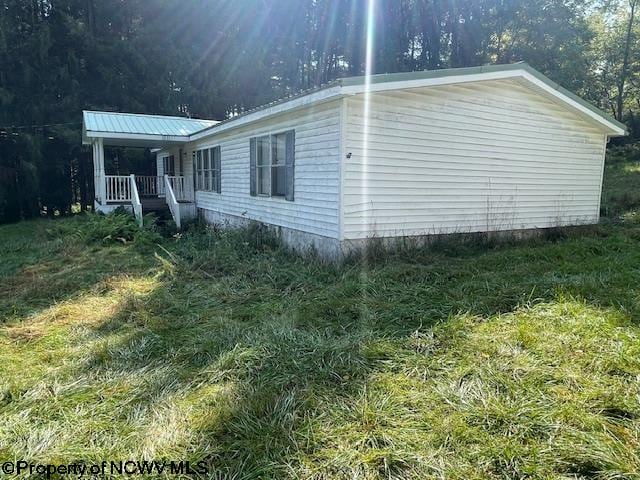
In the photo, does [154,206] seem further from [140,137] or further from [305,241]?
[305,241]

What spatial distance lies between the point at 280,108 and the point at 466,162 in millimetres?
3362

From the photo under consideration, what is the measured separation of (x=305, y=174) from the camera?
7.42 metres

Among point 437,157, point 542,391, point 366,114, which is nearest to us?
point 542,391

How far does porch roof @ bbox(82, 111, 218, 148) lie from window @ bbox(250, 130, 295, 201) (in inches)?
195

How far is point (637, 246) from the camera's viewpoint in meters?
7.63

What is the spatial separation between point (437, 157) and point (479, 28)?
60.2 ft

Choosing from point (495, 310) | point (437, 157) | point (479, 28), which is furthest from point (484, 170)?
point (479, 28)

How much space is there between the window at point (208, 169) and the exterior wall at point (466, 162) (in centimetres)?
571

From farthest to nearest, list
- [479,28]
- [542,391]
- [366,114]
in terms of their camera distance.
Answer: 1. [479,28]
2. [366,114]
3. [542,391]

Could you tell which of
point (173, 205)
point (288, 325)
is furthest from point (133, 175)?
point (288, 325)

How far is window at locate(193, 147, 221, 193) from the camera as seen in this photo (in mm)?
11438

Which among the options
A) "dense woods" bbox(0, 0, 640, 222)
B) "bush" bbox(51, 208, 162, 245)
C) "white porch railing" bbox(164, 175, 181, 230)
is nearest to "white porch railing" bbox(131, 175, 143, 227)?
"bush" bbox(51, 208, 162, 245)

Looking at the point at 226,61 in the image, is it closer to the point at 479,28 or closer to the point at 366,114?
the point at 479,28

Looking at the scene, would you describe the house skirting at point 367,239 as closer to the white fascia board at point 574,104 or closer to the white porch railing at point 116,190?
the white fascia board at point 574,104
